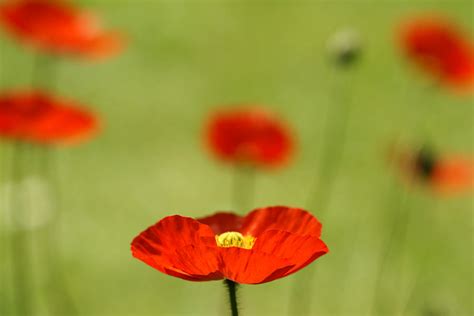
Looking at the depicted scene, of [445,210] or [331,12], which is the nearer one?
[445,210]

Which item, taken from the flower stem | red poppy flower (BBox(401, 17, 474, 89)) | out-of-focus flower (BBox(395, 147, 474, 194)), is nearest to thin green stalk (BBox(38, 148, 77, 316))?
out-of-focus flower (BBox(395, 147, 474, 194))

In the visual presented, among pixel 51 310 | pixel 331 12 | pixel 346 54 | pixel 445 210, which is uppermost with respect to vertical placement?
pixel 331 12

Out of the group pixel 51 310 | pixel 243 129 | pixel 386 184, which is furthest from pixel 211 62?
pixel 243 129

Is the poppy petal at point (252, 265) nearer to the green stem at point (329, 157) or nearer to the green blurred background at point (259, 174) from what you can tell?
the green blurred background at point (259, 174)

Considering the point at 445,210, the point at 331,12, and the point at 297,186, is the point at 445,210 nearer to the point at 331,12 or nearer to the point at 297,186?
the point at 297,186

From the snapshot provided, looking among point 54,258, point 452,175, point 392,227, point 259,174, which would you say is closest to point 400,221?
point 392,227
